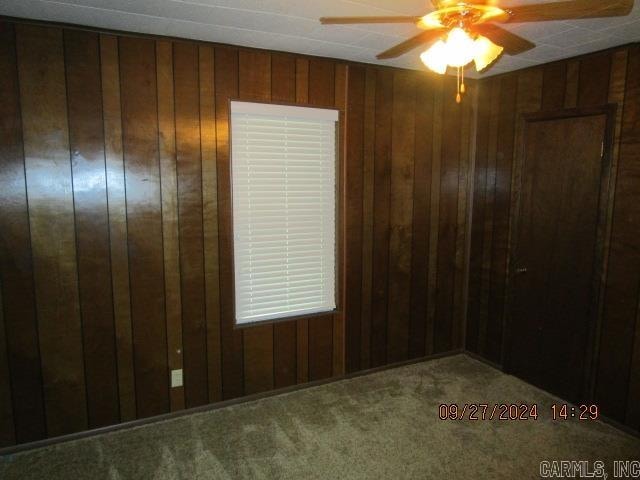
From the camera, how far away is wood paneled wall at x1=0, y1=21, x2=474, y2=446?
2422mm

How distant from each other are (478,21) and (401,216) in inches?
81.0

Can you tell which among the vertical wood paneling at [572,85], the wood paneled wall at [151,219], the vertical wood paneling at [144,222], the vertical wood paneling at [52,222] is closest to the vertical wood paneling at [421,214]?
the wood paneled wall at [151,219]

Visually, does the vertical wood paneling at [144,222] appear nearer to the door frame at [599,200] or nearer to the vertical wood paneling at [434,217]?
the vertical wood paneling at [434,217]

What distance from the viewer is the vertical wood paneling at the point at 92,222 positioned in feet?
8.05

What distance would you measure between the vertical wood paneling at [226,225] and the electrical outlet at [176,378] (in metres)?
0.29

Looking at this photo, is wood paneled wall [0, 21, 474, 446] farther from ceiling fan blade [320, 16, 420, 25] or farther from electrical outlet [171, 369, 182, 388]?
ceiling fan blade [320, 16, 420, 25]

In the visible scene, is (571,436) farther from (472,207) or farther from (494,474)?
(472,207)

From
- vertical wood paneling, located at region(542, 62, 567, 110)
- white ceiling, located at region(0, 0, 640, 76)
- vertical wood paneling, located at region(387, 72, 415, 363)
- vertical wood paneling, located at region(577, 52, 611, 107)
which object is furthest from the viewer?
vertical wood paneling, located at region(387, 72, 415, 363)

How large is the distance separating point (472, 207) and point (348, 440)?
2.20 meters

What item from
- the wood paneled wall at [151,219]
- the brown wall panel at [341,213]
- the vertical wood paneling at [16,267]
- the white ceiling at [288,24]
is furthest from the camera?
the brown wall panel at [341,213]

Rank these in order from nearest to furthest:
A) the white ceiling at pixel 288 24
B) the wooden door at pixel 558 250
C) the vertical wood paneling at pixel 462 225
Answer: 1. the white ceiling at pixel 288 24
2. the wooden door at pixel 558 250
3. the vertical wood paneling at pixel 462 225

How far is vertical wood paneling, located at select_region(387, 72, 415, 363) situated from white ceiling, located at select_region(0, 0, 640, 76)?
0.52 metres

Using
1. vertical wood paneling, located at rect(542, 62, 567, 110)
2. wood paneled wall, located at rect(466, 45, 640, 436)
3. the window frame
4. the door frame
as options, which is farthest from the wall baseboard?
vertical wood paneling, located at rect(542, 62, 567, 110)

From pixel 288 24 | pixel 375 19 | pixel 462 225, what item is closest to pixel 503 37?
pixel 375 19
